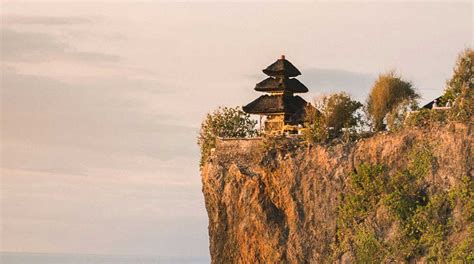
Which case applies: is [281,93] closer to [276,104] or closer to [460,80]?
[276,104]

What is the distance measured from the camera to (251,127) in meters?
84.9

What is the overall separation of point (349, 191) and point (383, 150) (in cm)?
263

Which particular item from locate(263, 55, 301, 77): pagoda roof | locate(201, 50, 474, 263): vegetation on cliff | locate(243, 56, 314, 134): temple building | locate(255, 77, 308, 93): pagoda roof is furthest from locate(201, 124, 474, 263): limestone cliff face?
locate(263, 55, 301, 77): pagoda roof

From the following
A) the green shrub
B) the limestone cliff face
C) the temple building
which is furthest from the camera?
the temple building

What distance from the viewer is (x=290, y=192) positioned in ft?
260

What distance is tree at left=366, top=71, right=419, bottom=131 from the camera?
80.0m

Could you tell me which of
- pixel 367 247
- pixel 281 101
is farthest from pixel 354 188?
pixel 281 101

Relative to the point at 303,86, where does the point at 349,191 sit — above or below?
below

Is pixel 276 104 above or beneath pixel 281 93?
beneath

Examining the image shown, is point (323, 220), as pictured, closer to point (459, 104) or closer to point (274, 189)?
point (274, 189)

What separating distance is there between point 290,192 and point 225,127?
7482 millimetres

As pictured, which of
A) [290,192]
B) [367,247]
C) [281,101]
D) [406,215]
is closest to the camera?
[406,215]

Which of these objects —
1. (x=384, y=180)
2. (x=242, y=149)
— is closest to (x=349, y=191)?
(x=384, y=180)

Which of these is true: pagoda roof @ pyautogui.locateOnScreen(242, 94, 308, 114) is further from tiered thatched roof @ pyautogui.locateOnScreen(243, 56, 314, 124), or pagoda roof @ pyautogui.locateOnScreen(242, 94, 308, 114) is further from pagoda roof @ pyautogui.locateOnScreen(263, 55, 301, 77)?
pagoda roof @ pyautogui.locateOnScreen(263, 55, 301, 77)
